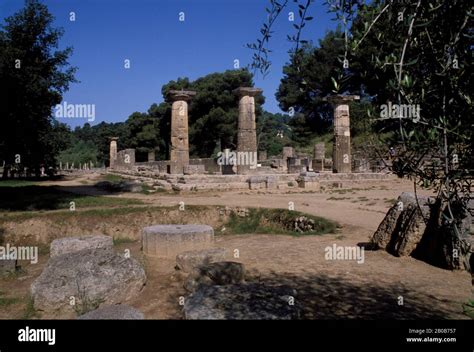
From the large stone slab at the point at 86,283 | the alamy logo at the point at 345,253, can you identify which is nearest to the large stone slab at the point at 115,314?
the large stone slab at the point at 86,283

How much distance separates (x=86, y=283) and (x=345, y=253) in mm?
4856

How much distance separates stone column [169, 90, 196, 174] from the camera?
23.3 metres

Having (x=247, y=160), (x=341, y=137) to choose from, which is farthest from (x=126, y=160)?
(x=341, y=137)

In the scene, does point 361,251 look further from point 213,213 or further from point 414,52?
point 414,52

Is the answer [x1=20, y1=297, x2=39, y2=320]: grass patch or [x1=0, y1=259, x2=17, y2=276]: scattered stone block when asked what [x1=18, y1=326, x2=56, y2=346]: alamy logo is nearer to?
[x1=20, y1=297, x2=39, y2=320]: grass patch

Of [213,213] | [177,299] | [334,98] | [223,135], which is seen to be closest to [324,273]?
[177,299]

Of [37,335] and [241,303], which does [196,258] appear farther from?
[37,335]

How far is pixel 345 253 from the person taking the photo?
26.5ft

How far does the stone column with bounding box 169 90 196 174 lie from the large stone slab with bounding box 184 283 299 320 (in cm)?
1896

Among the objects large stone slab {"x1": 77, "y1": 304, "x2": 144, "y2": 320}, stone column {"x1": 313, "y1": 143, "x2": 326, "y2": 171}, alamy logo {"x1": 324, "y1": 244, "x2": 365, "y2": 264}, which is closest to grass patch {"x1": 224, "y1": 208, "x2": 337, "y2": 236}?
alamy logo {"x1": 324, "y1": 244, "x2": 365, "y2": 264}

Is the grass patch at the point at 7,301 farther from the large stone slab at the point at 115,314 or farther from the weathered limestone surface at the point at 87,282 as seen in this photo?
the large stone slab at the point at 115,314

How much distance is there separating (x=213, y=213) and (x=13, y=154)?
8768 mm

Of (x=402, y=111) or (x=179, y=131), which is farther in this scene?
(x=179, y=131)

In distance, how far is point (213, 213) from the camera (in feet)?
40.4
